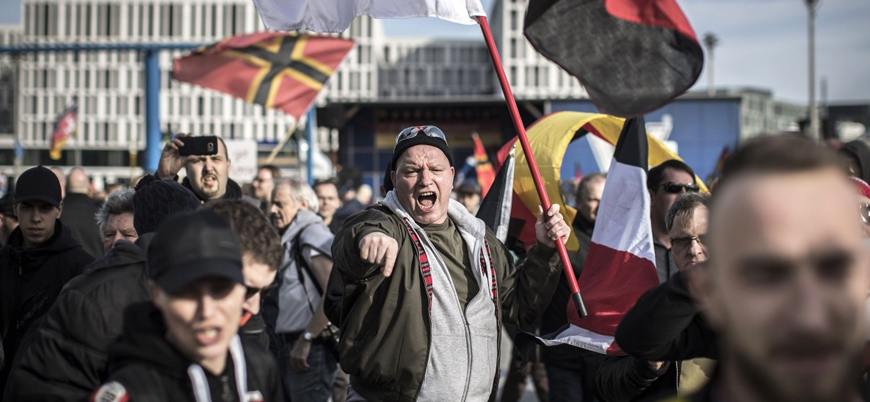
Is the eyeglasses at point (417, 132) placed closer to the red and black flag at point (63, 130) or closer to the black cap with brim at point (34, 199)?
the black cap with brim at point (34, 199)

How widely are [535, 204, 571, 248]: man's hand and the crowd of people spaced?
0.03 ft

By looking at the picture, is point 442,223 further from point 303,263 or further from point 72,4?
point 72,4

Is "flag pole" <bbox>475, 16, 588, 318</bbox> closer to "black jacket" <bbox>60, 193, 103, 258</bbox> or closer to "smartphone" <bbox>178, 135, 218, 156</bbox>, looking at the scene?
"smartphone" <bbox>178, 135, 218, 156</bbox>

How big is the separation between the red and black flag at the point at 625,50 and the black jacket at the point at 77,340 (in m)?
1.60

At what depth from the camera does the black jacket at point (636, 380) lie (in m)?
3.26

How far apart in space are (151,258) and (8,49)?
54.9 feet

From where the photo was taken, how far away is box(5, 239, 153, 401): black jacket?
8.41ft

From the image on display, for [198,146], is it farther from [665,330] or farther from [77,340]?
[665,330]

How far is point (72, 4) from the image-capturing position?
3942 inches

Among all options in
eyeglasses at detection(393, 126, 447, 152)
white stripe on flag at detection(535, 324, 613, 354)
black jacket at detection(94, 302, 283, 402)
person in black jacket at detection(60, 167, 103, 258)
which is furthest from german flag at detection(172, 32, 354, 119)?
black jacket at detection(94, 302, 283, 402)

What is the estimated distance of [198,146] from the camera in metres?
5.29

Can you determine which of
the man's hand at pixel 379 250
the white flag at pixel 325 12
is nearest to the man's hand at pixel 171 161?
the white flag at pixel 325 12

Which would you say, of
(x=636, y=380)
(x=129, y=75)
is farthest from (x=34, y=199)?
(x=129, y=75)

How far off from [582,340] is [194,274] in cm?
233
